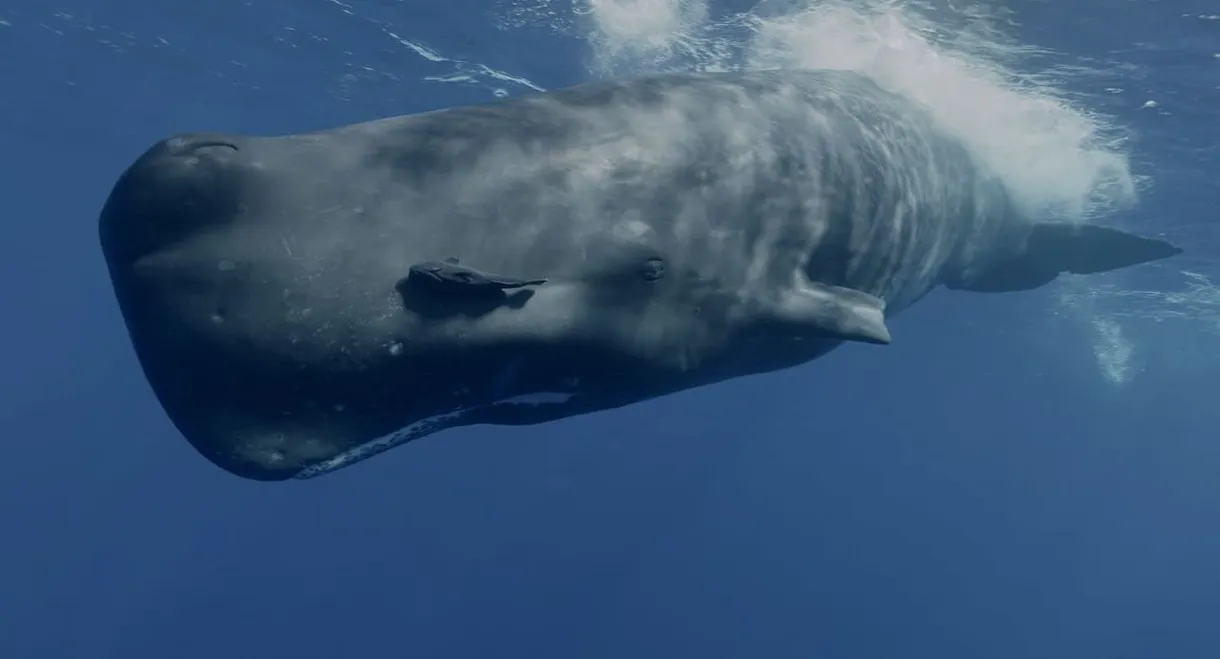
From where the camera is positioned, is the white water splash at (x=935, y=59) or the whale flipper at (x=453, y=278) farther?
the white water splash at (x=935, y=59)

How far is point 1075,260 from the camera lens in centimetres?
1460

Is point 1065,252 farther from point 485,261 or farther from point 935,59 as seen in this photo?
point 485,261

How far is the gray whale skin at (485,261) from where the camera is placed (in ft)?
14.0

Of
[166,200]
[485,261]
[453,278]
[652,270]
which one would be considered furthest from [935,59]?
[166,200]

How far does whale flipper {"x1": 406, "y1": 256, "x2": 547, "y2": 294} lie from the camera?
4.45m

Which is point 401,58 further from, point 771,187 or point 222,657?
point 222,657

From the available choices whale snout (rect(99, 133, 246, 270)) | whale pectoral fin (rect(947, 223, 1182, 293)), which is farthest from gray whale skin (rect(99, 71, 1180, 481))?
whale pectoral fin (rect(947, 223, 1182, 293))

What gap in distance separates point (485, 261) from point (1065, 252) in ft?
40.0

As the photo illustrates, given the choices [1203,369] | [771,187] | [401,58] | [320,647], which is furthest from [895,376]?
[771,187]

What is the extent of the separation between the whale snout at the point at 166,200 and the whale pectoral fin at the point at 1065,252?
11920mm

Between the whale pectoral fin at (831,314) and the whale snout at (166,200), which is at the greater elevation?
the whale snout at (166,200)

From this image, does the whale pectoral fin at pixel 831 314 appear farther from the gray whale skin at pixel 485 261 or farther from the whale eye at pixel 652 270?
the whale eye at pixel 652 270

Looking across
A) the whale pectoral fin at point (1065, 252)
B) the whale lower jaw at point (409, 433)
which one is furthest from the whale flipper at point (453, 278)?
the whale pectoral fin at point (1065, 252)

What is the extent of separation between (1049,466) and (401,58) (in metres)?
111
